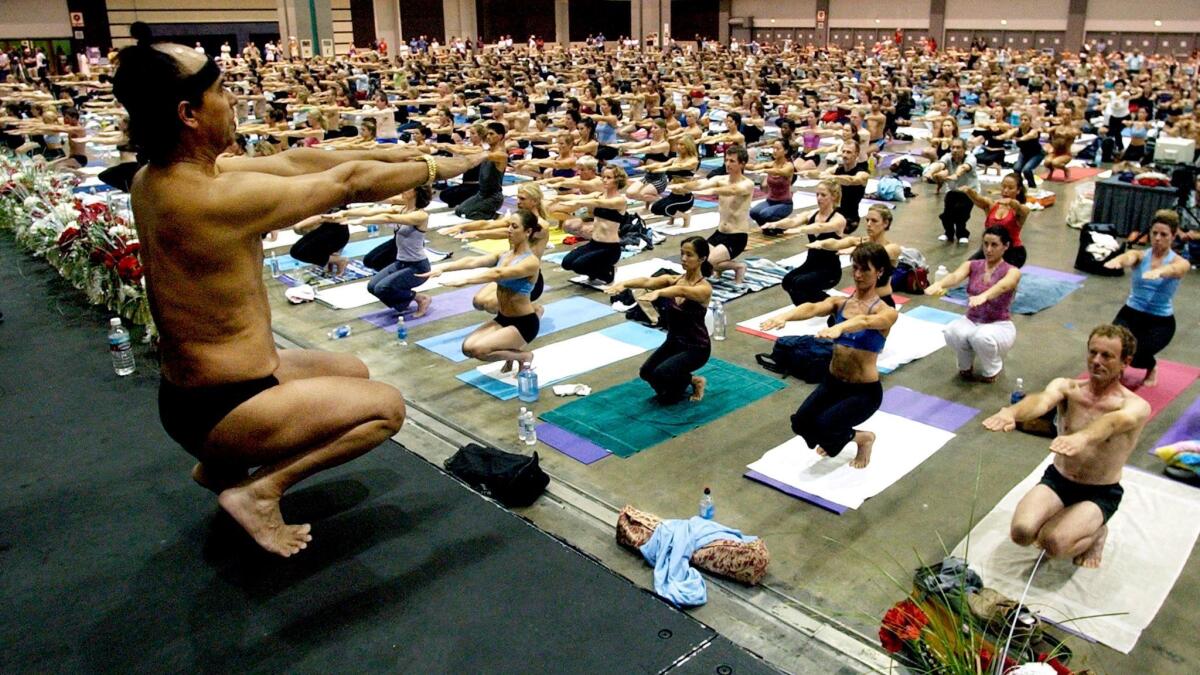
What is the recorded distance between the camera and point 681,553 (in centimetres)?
409

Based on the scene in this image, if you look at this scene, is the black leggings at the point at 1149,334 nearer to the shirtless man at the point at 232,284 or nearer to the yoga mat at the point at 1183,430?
the yoga mat at the point at 1183,430

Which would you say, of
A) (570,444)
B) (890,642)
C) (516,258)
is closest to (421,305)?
(516,258)

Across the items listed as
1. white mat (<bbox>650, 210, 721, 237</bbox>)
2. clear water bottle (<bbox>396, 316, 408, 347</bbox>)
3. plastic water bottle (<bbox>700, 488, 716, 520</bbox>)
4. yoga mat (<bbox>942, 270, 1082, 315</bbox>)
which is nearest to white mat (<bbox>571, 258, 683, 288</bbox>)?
white mat (<bbox>650, 210, 721, 237</bbox>)

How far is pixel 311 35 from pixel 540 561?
3519 centimetres

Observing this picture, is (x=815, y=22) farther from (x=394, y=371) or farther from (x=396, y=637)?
(x=396, y=637)

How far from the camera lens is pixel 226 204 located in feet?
9.57

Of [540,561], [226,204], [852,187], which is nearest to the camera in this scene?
[226,204]

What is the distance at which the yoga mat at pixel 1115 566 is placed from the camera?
3859mm

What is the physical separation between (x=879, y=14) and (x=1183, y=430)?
41.0 meters

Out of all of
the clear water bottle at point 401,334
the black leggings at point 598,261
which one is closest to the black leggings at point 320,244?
the clear water bottle at point 401,334

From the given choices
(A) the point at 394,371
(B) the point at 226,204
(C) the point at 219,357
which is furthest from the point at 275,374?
(A) the point at 394,371

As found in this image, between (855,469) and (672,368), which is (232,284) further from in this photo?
(855,469)

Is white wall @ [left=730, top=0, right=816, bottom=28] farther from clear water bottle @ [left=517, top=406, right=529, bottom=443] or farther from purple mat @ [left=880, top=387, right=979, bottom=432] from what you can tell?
clear water bottle @ [left=517, top=406, right=529, bottom=443]

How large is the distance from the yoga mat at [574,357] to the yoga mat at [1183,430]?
353cm
